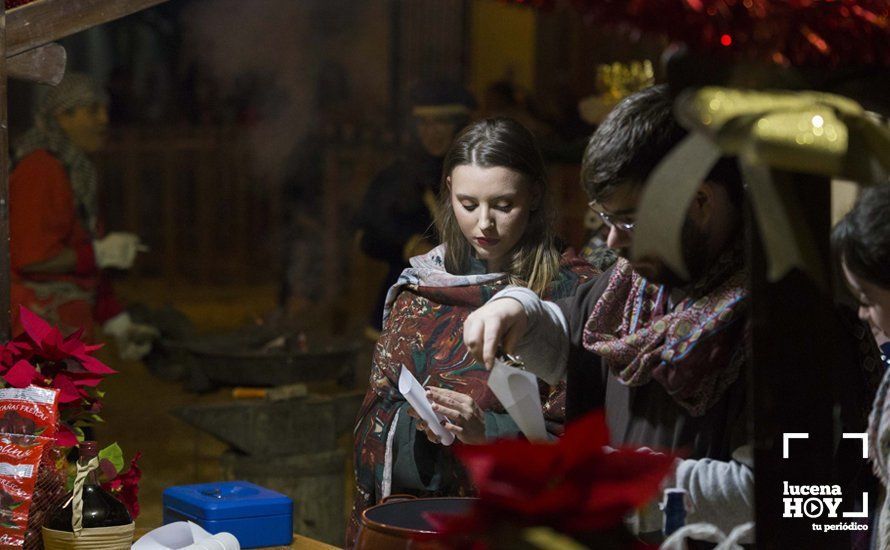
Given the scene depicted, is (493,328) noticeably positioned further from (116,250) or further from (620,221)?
(116,250)

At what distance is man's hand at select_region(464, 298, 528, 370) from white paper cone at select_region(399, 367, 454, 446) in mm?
917

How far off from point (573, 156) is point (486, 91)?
4895 mm

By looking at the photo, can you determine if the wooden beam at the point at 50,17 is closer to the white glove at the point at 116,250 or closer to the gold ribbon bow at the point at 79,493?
the gold ribbon bow at the point at 79,493

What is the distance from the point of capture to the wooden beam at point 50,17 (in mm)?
2588

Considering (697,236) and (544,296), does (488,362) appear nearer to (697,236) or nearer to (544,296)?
(697,236)

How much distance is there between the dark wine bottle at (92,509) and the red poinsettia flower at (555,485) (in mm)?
1313

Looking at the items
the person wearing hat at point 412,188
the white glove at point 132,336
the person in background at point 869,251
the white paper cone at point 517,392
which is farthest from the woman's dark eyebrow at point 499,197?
the white glove at point 132,336

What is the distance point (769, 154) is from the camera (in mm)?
1007

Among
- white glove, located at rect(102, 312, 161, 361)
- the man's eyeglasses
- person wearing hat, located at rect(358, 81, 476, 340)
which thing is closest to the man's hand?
the man's eyeglasses

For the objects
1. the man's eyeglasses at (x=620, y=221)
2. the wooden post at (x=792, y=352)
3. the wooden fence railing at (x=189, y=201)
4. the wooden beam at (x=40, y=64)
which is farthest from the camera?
the wooden fence railing at (x=189, y=201)

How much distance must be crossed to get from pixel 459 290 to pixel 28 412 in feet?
3.79

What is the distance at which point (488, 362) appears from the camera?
1.60 m

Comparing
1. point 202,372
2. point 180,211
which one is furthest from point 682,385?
point 180,211

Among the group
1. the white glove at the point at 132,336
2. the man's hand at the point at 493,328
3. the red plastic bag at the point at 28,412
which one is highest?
the man's hand at the point at 493,328
